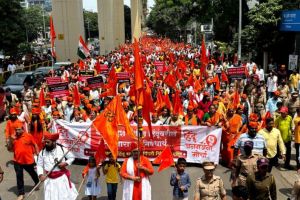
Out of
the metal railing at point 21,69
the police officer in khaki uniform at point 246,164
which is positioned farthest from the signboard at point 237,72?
the metal railing at point 21,69

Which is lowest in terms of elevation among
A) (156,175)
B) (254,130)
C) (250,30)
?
(156,175)

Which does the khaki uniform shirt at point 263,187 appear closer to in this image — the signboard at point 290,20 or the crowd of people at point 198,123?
the crowd of people at point 198,123

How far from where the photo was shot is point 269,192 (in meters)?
5.98

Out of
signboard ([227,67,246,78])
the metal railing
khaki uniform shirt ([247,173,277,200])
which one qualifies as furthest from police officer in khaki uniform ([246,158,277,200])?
the metal railing

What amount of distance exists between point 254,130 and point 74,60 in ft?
111

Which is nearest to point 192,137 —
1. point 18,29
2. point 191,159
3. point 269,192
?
point 191,159

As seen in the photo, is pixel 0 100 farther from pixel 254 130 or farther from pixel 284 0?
pixel 284 0

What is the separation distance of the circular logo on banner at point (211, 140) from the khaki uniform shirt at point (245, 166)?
3846mm

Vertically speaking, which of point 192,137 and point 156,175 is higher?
point 192,137

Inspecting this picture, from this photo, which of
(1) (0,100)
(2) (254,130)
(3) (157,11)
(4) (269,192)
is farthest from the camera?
(3) (157,11)

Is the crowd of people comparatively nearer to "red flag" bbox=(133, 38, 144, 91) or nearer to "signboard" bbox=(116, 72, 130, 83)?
"signboard" bbox=(116, 72, 130, 83)

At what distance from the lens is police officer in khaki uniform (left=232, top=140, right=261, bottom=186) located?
689 centimetres

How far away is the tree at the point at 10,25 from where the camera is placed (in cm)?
3709

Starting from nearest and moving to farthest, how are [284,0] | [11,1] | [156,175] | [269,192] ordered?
[269,192], [156,175], [284,0], [11,1]
